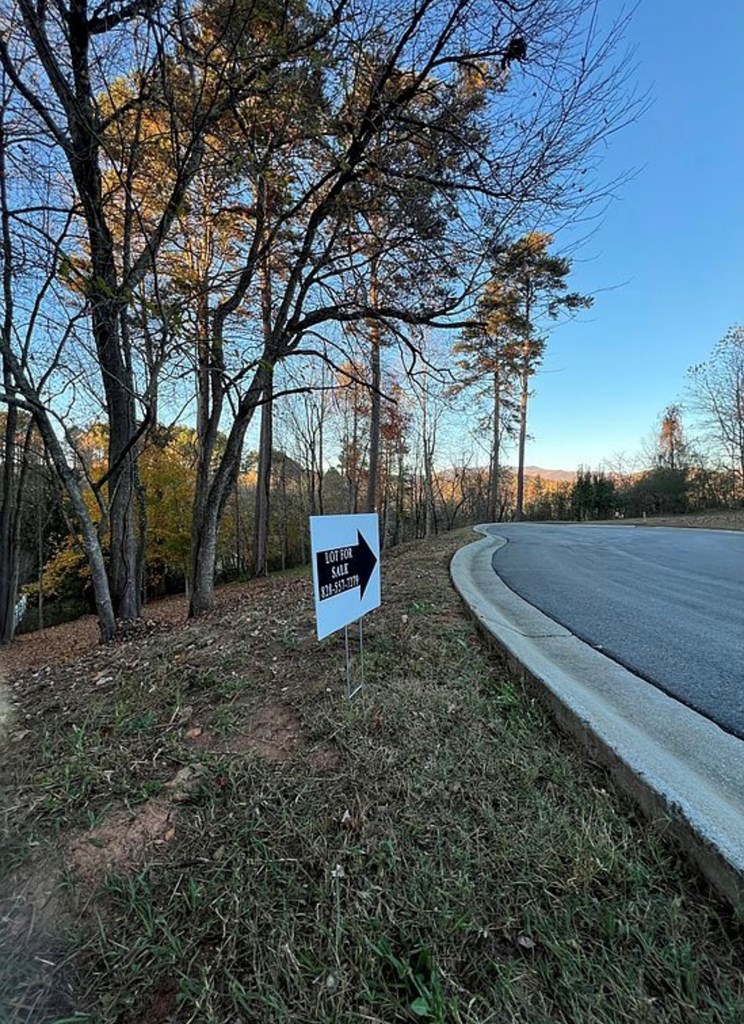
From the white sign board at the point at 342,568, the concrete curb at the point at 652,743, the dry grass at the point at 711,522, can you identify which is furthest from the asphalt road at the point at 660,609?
the dry grass at the point at 711,522

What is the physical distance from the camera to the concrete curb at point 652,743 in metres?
1.31

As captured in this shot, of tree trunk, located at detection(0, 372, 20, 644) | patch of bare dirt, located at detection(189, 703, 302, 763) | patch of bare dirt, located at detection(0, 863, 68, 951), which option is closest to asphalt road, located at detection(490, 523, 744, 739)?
patch of bare dirt, located at detection(189, 703, 302, 763)

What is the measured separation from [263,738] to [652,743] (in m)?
1.64

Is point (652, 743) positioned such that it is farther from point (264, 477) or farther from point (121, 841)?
point (264, 477)

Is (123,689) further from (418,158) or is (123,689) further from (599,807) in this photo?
(418,158)

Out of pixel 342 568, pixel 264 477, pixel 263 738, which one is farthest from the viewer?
pixel 264 477

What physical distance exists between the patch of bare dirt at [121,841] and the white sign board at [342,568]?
2.87ft

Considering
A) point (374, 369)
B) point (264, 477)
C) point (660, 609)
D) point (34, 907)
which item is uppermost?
point (374, 369)

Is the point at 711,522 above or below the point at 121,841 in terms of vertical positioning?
above

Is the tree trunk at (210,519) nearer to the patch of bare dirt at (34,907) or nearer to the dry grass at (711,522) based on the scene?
the patch of bare dirt at (34,907)

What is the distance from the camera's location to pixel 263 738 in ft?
7.06

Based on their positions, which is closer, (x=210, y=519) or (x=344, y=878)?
(x=344, y=878)

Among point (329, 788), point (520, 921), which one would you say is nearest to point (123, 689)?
point (329, 788)

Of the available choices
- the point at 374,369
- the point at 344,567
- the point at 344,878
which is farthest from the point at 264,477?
the point at 344,878
